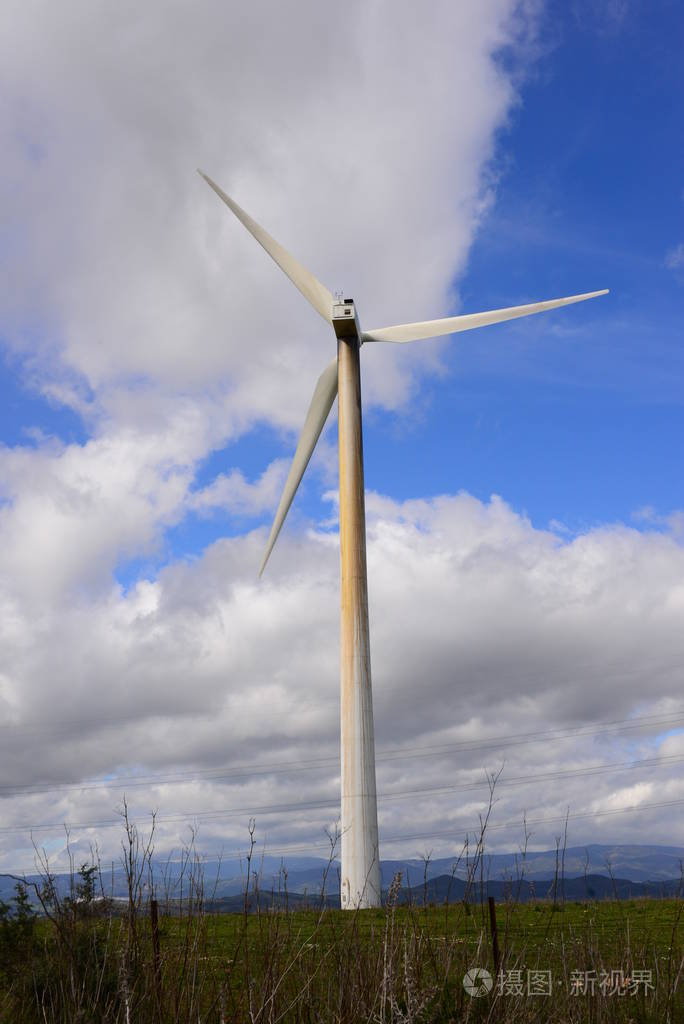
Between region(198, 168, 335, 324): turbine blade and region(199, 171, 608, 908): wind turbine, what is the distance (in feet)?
0.19

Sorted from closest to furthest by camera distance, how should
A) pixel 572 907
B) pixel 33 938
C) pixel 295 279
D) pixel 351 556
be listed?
pixel 33 938 → pixel 572 907 → pixel 351 556 → pixel 295 279

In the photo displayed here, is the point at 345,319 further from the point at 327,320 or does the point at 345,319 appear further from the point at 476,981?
the point at 476,981

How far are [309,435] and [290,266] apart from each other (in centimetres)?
1090

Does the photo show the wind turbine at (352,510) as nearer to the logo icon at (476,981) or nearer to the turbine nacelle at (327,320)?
the turbine nacelle at (327,320)

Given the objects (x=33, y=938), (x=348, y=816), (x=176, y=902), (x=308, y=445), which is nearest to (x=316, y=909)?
(x=176, y=902)

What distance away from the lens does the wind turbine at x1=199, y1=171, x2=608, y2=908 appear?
41.3 metres

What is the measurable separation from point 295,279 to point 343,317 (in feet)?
17.6

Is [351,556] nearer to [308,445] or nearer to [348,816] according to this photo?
[308,445]

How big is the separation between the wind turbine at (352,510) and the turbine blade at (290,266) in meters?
0.06

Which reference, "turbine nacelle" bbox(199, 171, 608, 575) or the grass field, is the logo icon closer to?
the grass field

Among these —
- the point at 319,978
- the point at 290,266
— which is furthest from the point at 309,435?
the point at 319,978

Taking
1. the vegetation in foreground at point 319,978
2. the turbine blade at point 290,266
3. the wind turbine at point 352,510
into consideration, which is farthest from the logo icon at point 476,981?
the turbine blade at point 290,266

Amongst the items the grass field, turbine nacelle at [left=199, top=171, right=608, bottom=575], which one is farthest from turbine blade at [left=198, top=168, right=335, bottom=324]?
the grass field

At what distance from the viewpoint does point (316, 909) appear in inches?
476
